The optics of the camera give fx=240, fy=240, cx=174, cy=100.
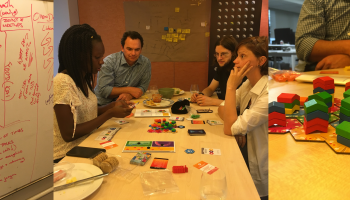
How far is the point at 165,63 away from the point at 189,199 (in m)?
3.06

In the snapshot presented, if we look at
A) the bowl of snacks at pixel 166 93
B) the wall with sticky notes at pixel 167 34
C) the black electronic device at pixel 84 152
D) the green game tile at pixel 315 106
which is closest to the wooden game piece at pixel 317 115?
the green game tile at pixel 315 106

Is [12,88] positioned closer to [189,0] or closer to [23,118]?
[23,118]

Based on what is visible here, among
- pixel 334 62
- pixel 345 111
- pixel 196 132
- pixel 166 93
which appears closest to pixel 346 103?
pixel 345 111

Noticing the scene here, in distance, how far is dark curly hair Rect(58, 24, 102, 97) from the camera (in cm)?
115

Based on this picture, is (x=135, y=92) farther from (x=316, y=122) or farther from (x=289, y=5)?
(x=289, y=5)

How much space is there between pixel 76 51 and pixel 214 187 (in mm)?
926

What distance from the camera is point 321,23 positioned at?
0.30 metres

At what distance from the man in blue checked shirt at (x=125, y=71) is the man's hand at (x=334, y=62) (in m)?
1.76

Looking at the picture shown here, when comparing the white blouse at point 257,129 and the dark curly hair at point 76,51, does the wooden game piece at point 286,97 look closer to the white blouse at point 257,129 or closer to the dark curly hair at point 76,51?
the white blouse at point 257,129

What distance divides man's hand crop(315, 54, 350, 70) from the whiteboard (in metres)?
0.56

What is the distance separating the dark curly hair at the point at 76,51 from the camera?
1.15 m

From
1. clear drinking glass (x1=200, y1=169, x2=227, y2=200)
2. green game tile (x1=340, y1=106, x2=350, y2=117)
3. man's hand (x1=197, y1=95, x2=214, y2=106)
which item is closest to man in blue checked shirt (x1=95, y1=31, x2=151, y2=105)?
man's hand (x1=197, y1=95, x2=214, y2=106)

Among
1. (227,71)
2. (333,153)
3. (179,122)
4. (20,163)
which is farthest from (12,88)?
(227,71)

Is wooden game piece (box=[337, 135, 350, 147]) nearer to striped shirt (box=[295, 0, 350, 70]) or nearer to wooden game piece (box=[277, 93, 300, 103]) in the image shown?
wooden game piece (box=[277, 93, 300, 103])
